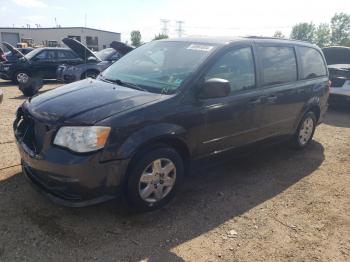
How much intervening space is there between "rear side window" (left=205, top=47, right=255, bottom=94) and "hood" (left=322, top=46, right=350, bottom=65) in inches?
302

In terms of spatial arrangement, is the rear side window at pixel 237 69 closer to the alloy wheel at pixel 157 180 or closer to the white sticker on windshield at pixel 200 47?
the white sticker on windshield at pixel 200 47

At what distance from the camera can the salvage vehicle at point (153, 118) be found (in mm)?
3162

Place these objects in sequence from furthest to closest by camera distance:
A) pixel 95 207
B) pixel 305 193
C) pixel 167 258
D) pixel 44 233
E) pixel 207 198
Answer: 1. pixel 305 193
2. pixel 207 198
3. pixel 95 207
4. pixel 44 233
5. pixel 167 258

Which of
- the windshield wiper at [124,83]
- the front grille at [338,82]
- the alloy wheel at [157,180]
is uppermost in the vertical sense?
the windshield wiper at [124,83]

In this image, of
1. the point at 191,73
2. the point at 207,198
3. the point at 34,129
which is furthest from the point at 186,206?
the point at 34,129

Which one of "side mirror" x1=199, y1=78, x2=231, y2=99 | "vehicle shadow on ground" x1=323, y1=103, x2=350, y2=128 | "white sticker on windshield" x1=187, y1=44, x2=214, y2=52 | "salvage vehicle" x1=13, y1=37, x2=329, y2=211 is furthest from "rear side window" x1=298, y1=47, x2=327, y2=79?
"vehicle shadow on ground" x1=323, y1=103, x2=350, y2=128

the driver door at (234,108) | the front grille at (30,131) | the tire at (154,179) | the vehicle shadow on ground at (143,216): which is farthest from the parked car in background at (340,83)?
the front grille at (30,131)

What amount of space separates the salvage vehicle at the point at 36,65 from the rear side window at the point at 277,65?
10901mm

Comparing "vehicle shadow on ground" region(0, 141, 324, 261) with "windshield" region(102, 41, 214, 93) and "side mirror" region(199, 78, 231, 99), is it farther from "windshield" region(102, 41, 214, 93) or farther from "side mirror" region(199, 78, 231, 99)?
"windshield" region(102, 41, 214, 93)

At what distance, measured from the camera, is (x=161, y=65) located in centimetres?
422

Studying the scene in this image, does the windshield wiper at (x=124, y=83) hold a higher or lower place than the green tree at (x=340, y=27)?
lower

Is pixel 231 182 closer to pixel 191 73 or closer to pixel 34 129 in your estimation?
pixel 191 73

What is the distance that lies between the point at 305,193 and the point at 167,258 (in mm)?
2216

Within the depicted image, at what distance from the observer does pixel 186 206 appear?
3.90m
